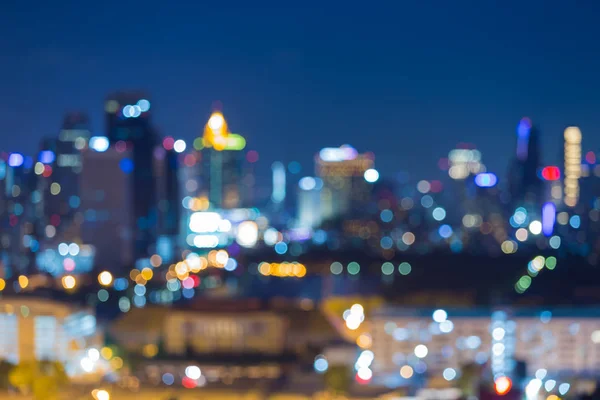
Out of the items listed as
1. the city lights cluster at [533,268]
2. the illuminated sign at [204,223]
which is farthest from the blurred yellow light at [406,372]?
the illuminated sign at [204,223]

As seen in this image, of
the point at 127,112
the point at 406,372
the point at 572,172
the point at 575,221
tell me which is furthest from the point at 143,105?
the point at 406,372

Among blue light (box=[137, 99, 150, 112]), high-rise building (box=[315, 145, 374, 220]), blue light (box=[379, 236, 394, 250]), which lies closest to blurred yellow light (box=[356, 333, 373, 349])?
blue light (box=[137, 99, 150, 112])

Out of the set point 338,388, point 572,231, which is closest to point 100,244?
point 572,231

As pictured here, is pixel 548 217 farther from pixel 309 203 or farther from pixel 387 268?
pixel 309 203

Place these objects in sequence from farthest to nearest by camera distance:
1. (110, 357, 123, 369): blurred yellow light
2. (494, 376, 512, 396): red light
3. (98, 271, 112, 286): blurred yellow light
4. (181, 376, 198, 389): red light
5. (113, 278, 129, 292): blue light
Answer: (98, 271, 112, 286): blurred yellow light → (113, 278, 129, 292): blue light → (110, 357, 123, 369): blurred yellow light → (181, 376, 198, 389): red light → (494, 376, 512, 396): red light

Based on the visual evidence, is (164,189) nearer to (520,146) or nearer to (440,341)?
(520,146)

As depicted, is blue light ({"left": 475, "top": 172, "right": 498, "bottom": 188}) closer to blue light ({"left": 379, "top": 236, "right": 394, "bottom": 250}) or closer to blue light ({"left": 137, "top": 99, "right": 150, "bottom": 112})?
blue light ({"left": 379, "top": 236, "right": 394, "bottom": 250})
